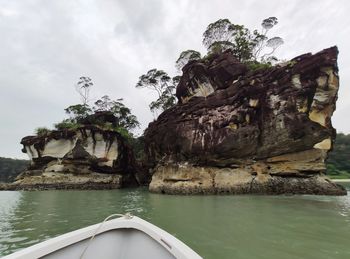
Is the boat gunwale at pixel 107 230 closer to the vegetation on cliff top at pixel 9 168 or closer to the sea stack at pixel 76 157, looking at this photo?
the sea stack at pixel 76 157

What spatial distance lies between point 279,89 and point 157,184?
1203 cm

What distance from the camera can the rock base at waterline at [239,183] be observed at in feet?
58.1

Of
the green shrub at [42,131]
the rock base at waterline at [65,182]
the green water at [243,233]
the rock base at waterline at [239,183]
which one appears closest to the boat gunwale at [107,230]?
the green water at [243,233]

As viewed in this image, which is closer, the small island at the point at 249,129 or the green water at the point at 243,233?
the green water at the point at 243,233

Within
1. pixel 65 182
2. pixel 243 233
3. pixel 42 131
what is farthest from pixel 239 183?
pixel 42 131

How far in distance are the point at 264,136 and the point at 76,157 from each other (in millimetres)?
20211

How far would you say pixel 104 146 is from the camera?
28.9m

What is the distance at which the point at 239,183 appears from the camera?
59.8 ft

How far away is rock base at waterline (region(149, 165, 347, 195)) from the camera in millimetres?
17703

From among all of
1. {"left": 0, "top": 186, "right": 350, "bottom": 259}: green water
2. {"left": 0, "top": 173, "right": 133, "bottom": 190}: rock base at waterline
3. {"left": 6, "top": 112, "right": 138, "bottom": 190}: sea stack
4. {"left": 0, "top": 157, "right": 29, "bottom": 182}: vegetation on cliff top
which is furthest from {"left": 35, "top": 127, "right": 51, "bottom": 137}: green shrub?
{"left": 0, "top": 157, "right": 29, "bottom": 182}: vegetation on cliff top

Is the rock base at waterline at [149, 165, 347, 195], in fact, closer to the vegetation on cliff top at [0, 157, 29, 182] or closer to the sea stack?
the sea stack

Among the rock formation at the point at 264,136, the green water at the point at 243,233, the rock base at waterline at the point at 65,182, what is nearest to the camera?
the green water at the point at 243,233

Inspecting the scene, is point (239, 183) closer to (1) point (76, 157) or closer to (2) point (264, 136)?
(2) point (264, 136)

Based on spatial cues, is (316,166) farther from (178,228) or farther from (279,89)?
(178,228)
